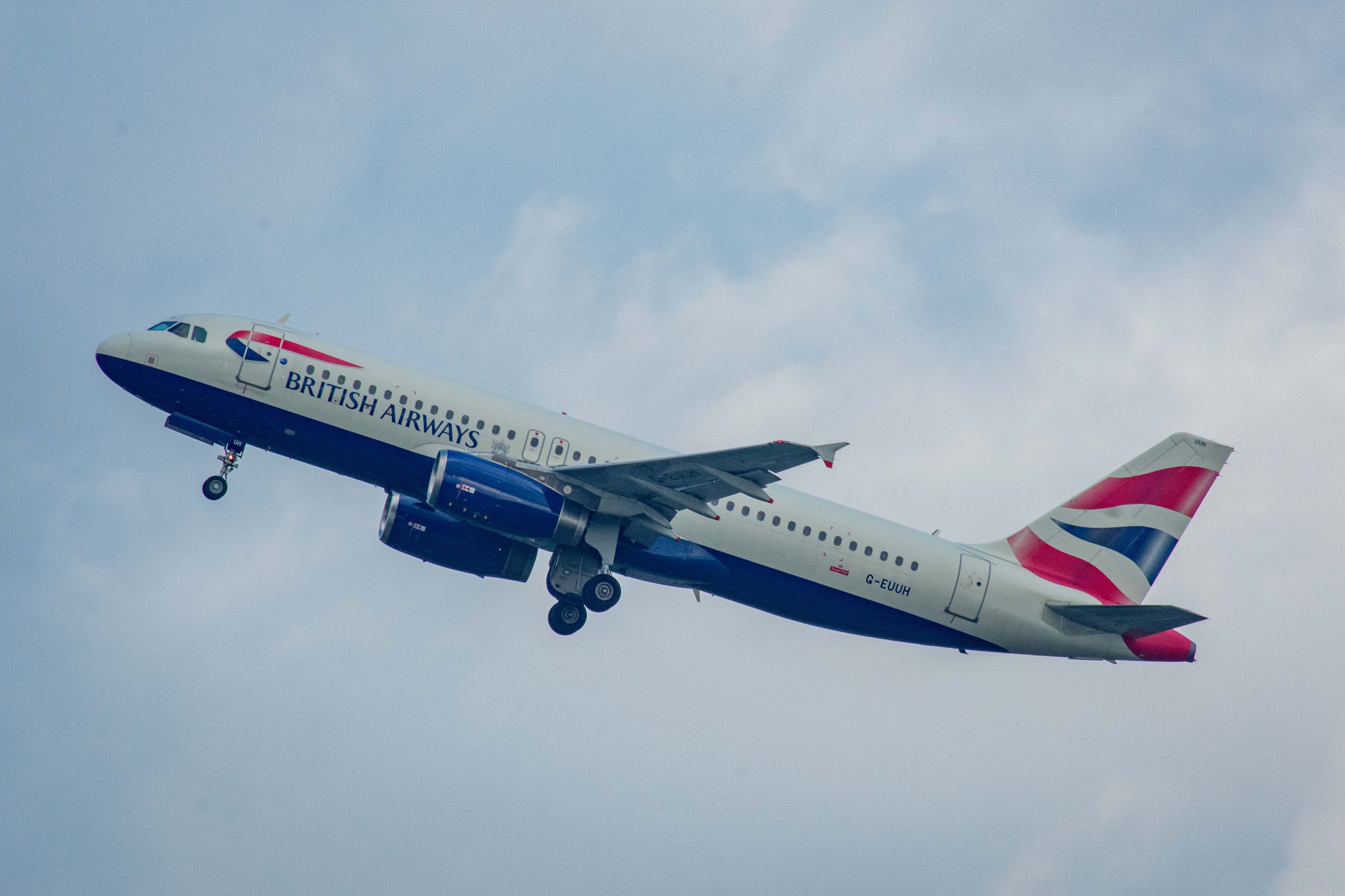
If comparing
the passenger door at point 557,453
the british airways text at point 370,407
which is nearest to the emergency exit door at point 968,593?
the passenger door at point 557,453

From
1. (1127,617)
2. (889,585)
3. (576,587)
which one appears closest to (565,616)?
(576,587)

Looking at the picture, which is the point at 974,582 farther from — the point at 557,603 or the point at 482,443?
the point at 482,443

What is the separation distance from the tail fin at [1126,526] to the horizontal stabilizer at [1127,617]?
60.3 inches

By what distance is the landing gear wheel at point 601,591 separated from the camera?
3278cm

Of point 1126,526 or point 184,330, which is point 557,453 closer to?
point 184,330

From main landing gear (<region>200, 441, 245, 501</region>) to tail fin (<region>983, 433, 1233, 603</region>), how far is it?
2242cm

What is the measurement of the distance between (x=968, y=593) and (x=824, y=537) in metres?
4.74

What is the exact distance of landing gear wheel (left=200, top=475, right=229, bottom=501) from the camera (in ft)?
108

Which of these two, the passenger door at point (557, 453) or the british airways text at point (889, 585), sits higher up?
the passenger door at point (557, 453)

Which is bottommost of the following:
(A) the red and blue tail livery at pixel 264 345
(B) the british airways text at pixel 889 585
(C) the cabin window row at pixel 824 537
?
(B) the british airways text at pixel 889 585

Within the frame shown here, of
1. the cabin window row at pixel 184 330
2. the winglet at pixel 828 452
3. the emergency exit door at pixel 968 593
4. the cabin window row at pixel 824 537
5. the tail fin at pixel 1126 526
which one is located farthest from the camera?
the tail fin at pixel 1126 526

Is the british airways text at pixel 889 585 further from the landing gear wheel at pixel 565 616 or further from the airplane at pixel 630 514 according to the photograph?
the landing gear wheel at pixel 565 616

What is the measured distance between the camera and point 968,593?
3475 cm

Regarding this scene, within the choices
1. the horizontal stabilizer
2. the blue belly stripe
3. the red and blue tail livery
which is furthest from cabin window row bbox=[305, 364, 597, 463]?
the blue belly stripe
